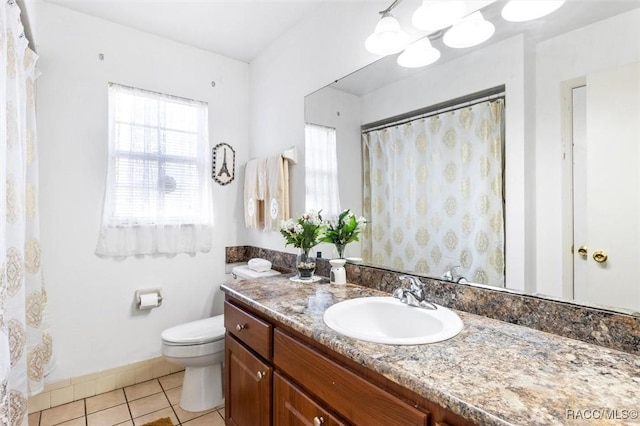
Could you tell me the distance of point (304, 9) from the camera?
207 cm

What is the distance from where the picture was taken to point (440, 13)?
4.15 ft

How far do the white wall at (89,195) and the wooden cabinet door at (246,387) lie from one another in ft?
3.53

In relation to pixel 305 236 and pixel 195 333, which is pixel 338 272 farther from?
pixel 195 333

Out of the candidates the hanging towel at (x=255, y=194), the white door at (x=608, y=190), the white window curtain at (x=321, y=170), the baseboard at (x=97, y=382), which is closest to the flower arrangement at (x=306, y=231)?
the white window curtain at (x=321, y=170)

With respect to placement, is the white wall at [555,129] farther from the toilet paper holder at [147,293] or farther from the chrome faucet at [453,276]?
the toilet paper holder at [147,293]

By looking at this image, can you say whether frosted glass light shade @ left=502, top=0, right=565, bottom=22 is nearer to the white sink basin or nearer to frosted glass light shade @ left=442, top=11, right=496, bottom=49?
frosted glass light shade @ left=442, top=11, right=496, bottom=49

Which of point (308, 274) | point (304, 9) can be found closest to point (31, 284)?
point (308, 274)

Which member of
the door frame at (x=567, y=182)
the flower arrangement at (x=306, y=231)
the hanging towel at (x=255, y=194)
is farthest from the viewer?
the hanging towel at (x=255, y=194)

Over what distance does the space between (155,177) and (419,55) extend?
1975 mm

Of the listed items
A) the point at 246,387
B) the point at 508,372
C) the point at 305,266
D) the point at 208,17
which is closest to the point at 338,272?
the point at 305,266

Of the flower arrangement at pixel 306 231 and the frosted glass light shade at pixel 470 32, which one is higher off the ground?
the frosted glass light shade at pixel 470 32

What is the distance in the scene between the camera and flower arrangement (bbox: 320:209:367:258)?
173cm

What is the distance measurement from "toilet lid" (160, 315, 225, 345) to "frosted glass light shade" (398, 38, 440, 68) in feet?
6.14

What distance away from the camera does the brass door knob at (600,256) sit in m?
0.94
